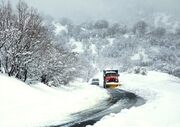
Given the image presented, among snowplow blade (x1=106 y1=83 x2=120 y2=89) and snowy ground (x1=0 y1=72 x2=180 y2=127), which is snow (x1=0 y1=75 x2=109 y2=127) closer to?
snowy ground (x1=0 y1=72 x2=180 y2=127)

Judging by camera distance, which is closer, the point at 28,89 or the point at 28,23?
the point at 28,89

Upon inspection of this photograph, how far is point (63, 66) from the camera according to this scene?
43.1 meters

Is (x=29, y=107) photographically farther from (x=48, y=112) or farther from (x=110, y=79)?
(x=110, y=79)

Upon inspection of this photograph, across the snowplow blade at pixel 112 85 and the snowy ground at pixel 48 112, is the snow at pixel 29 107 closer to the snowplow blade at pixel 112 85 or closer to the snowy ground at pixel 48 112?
the snowy ground at pixel 48 112

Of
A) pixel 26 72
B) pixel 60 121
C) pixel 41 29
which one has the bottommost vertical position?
pixel 60 121

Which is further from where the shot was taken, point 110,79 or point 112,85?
point 112,85

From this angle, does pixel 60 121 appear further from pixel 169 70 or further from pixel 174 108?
pixel 169 70

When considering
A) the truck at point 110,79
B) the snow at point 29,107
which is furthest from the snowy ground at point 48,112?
the truck at point 110,79

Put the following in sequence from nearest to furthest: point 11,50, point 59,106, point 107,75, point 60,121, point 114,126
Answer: point 114,126
point 60,121
point 59,106
point 11,50
point 107,75

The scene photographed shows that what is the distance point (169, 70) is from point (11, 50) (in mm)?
162516

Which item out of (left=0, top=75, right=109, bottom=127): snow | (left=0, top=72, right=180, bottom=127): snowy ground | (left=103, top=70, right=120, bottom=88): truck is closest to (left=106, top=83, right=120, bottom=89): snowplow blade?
(left=103, top=70, right=120, bottom=88): truck

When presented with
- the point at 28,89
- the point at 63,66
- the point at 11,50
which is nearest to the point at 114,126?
the point at 28,89

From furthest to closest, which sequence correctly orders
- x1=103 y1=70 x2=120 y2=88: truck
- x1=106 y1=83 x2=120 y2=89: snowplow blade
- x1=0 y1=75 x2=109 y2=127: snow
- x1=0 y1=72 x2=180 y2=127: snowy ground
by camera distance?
x1=106 y1=83 x2=120 y2=89: snowplow blade → x1=103 y1=70 x2=120 y2=88: truck → x1=0 y1=75 x2=109 y2=127: snow → x1=0 y1=72 x2=180 y2=127: snowy ground

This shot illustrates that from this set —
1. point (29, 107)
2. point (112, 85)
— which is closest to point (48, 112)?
point (29, 107)
